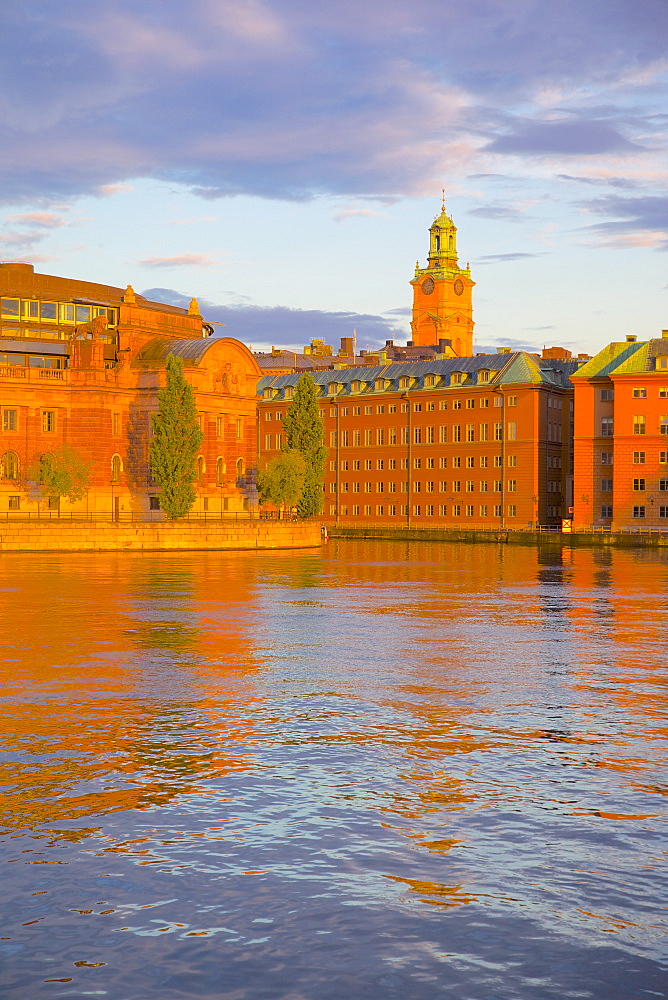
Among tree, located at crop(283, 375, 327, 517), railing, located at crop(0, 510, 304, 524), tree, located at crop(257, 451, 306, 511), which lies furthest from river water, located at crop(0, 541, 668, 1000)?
tree, located at crop(283, 375, 327, 517)

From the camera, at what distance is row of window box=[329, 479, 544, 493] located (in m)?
131

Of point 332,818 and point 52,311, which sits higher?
point 52,311

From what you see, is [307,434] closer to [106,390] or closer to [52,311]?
[106,390]

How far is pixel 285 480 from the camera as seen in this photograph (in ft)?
340

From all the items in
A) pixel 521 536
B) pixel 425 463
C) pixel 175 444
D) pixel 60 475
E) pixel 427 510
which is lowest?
pixel 521 536

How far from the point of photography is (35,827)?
13578mm

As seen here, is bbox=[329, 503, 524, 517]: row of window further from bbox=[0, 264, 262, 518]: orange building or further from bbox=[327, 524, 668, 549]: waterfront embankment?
bbox=[0, 264, 262, 518]: orange building

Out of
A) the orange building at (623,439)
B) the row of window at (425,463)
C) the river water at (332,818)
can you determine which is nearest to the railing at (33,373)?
the row of window at (425,463)

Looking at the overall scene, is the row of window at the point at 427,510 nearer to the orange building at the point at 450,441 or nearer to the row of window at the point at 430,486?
the orange building at the point at 450,441

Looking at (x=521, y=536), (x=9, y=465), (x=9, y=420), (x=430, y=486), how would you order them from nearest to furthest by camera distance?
(x=9, y=465) < (x=9, y=420) < (x=521, y=536) < (x=430, y=486)

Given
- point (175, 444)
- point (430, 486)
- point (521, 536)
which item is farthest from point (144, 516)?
point (430, 486)

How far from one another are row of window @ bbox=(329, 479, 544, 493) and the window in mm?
50702

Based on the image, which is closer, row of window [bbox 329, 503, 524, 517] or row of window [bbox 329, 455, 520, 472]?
row of window [bbox 329, 503, 524, 517]

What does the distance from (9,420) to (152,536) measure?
83.7 feet
